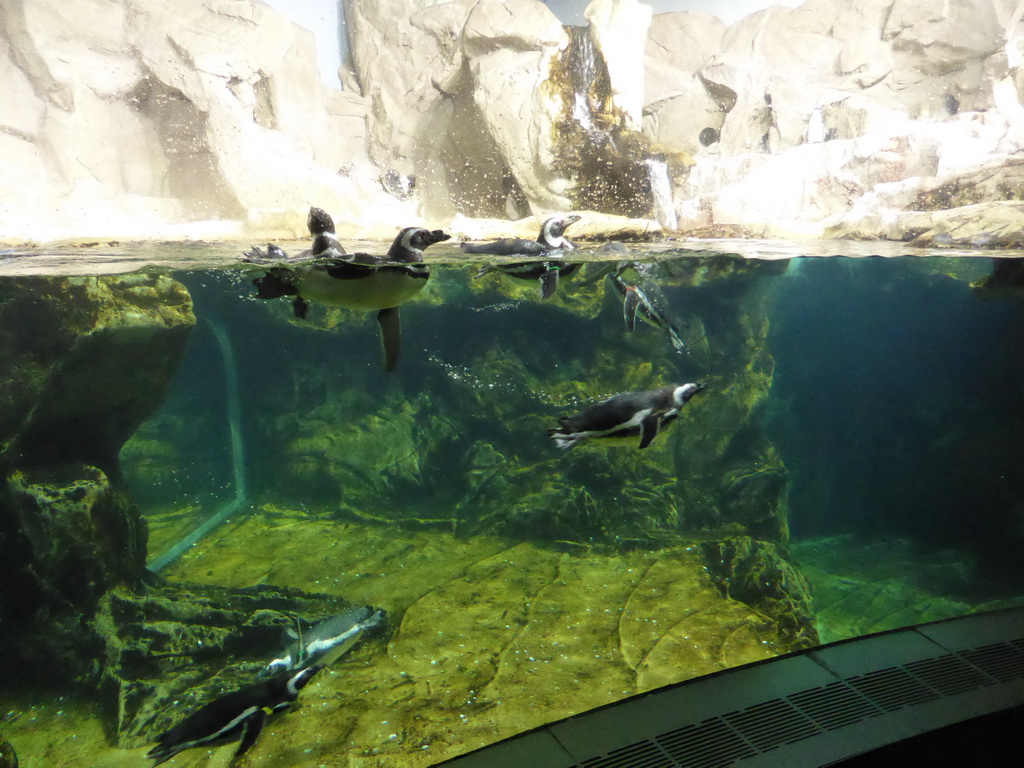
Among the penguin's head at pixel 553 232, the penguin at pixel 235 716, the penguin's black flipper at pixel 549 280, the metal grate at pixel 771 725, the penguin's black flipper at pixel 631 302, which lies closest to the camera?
the metal grate at pixel 771 725

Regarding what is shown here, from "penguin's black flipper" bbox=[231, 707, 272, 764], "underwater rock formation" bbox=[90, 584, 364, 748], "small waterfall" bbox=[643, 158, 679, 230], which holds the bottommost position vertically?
"underwater rock formation" bbox=[90, 584, 364, 748]

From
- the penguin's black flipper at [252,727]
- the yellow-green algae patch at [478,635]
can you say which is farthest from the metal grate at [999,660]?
the penguin's black flipper at [252,727]

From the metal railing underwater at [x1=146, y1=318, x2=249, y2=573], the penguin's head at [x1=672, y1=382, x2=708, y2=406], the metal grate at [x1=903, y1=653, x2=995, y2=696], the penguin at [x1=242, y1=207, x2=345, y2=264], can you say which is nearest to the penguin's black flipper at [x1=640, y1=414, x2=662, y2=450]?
the penguin's head at [x1=672, y1=382, x2=708, y2=406]

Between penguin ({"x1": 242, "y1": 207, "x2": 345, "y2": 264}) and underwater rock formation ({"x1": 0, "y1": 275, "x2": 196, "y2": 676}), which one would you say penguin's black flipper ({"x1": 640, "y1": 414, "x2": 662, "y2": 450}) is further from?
underwater rock formation ({"x1": 0, "y1": 275, "x2": 196, "y2": 676})

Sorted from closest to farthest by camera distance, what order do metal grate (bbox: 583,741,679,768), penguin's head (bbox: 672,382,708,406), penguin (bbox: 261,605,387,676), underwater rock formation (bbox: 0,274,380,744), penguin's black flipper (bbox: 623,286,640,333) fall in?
metal grate (bbox: 583,741,679,768) → penguin's head (bbox: 672,382,708,406) → penguin (bbox: 261,605,387,676) → penguin's black flipper (bbox: 623,286,640,333) → underwater rock formation (bbox: 0,274,380,744)

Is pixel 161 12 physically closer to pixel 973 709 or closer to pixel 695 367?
pixel 973 709

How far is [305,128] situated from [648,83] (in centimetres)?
417

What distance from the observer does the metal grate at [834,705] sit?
2318 mm

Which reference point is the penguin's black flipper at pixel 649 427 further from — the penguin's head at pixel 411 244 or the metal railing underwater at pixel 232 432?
the metal railing underwater at pixel 232 432

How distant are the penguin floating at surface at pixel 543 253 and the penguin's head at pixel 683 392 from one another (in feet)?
6.24

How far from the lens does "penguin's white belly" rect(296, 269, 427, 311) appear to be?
3.44 metres

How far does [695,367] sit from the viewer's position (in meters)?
10.7

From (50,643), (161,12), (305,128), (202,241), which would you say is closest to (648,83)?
(305,128)

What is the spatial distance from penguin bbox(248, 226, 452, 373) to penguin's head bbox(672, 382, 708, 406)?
5.88 ft
